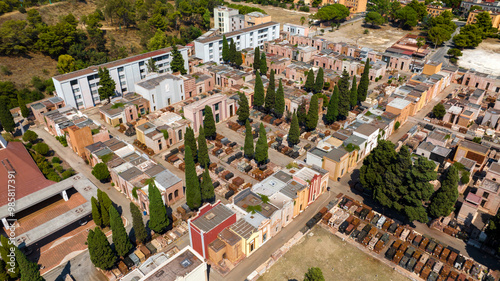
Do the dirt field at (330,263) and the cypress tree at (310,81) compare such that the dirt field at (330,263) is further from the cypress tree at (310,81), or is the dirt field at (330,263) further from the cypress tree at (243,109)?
the cypress tree at (310,81)

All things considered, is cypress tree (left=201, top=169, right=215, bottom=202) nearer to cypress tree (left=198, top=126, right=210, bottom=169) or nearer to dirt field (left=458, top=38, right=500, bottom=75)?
cypress tree (left=198, top=126, right=210, bottom=169)

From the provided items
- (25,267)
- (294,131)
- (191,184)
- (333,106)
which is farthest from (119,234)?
(333,106)

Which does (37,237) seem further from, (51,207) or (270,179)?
(270,179)

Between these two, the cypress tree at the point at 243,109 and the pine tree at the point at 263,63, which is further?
the pine tree at the point at 263,63

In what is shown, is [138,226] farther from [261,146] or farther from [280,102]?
[280,102]

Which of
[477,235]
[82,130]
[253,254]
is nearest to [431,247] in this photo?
[477,235]

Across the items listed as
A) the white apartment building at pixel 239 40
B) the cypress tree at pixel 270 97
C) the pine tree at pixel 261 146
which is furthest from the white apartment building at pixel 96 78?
the pine tree at pixel 261 146
